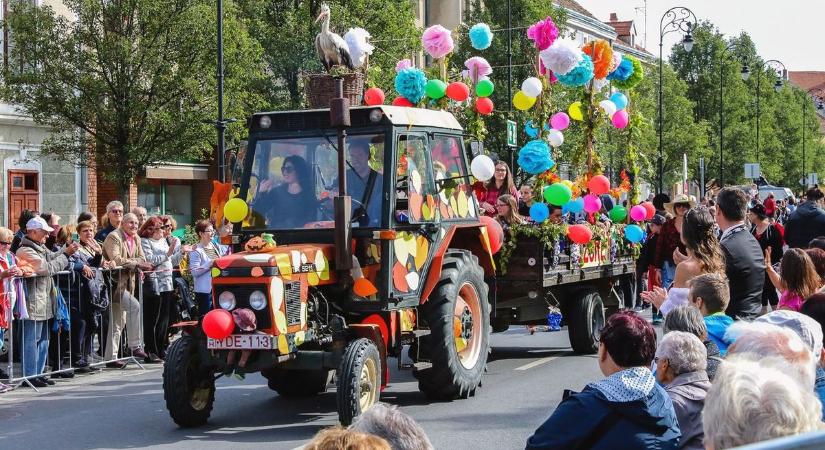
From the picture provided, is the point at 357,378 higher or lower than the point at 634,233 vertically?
lower

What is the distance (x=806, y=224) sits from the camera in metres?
12.7

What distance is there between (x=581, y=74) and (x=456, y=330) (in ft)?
13.5

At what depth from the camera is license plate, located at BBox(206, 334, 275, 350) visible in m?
8.24

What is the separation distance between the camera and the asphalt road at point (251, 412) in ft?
27.8

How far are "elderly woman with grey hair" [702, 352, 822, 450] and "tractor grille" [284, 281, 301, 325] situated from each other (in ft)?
17.8

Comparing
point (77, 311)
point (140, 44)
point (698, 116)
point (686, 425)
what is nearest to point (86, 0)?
point (140, 44)

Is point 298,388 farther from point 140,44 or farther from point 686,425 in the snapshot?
point 140,44

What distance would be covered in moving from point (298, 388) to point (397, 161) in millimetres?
2669

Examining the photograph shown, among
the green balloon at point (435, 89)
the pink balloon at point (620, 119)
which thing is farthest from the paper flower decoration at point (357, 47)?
the pink balloon at point (620, 119)

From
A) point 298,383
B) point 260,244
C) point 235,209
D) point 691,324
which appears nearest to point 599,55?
point 298,383

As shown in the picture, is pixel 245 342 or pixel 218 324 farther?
pixel 245 342

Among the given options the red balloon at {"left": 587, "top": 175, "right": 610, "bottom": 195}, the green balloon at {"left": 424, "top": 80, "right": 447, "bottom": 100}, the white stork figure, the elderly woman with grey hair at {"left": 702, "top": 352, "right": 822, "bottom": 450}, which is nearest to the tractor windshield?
the white stork figure

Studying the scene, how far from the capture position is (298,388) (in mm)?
10617

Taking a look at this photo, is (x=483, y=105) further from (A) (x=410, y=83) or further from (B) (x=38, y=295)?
(B) (x=38, y=295)
